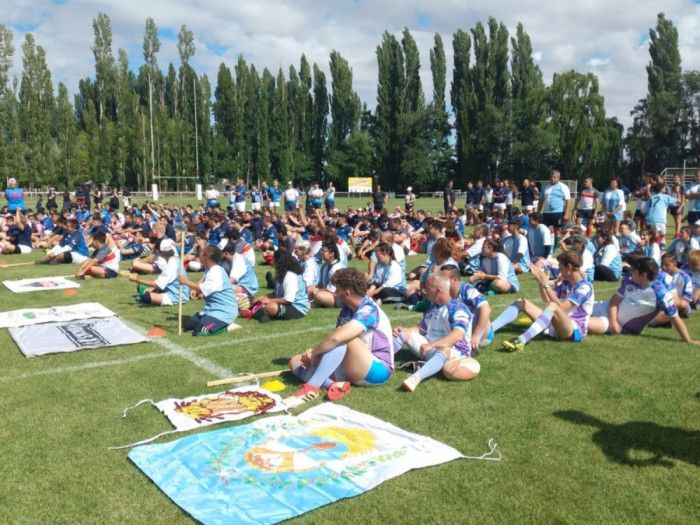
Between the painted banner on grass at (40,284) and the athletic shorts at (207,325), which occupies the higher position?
the athletic shorts at (207,325)

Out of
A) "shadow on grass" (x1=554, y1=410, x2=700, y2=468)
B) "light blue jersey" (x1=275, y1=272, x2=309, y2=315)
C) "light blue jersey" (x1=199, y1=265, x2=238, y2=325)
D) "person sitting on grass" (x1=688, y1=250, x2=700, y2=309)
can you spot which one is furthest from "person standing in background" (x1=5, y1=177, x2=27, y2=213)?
"shadow on grass" (x1=554, y1=410, x2=700, y2=468)

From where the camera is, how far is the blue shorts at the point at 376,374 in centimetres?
583

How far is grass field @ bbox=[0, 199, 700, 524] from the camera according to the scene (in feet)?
12.5

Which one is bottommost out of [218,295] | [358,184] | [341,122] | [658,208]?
[218,295]

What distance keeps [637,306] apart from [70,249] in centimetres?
1406

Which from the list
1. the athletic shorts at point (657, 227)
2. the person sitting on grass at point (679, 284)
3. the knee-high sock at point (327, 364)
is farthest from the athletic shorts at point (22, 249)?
the athletic shorts at point (657, 227)

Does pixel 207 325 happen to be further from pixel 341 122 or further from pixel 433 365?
pixel 341 122

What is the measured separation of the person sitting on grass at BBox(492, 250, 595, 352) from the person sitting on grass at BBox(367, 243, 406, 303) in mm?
2865

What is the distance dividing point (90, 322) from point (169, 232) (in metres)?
7.99

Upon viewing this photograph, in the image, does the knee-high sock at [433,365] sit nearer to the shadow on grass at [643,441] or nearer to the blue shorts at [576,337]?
the shadow on grass at [643,441]

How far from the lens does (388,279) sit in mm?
10328

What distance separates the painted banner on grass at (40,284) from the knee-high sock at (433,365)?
350 inches

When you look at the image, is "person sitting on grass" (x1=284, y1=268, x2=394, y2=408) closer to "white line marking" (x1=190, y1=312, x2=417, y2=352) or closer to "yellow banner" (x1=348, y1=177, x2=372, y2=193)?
"white line marking" (x1=190, y1=312, x2=417, y2=352)

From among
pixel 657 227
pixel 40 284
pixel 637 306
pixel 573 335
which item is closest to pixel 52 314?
pixel 40 284
